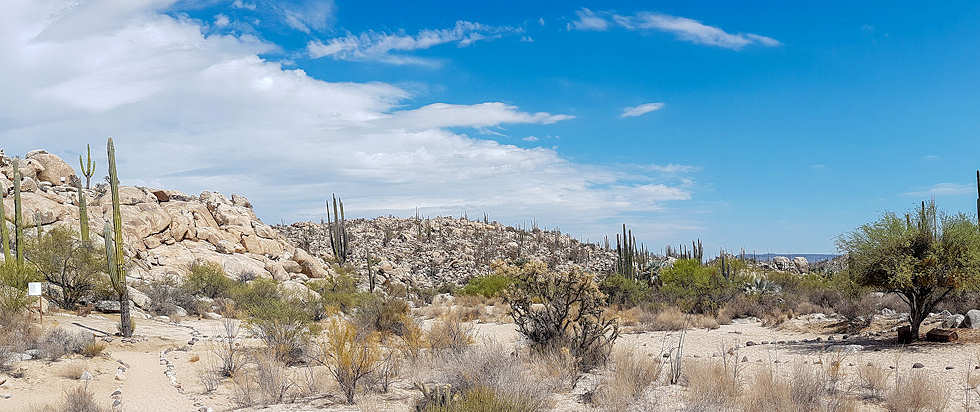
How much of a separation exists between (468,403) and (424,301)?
3071cm

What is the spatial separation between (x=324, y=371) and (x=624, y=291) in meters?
19.4

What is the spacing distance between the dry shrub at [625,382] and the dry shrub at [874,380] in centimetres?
310

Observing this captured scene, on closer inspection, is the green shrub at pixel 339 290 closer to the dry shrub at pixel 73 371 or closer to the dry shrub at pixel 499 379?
the dry shrub at pixel 73 371

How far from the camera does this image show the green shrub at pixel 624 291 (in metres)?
28.6

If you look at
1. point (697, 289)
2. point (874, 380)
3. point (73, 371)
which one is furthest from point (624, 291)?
point (73, 371)

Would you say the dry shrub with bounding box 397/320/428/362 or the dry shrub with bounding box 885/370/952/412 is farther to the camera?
the dry shrub with bounding box 397/320/428/362

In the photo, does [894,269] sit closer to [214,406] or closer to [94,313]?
[214,406]

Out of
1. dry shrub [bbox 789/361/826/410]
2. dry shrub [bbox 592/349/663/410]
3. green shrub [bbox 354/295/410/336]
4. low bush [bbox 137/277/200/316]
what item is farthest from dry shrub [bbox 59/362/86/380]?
dry shrub [bbox 789/361/826/410]

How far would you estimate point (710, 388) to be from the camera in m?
9.16

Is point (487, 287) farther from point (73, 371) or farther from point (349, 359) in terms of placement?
point (349, 359)

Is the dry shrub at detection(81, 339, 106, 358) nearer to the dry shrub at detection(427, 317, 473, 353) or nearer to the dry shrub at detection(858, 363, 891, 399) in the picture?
the dry shrub at detection(427, 317, 473, 353)

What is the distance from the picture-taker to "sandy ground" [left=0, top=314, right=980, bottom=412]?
33.0 ft

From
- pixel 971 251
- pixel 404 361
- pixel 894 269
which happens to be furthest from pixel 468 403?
pixel 971 251

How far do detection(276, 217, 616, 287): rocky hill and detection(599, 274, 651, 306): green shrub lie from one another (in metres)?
17.9
